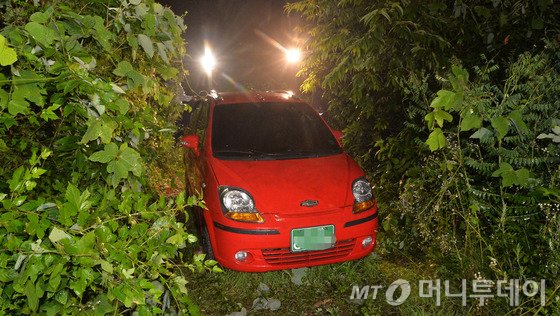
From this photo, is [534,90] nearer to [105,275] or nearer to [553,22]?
[553,22]

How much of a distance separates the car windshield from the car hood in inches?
6.8

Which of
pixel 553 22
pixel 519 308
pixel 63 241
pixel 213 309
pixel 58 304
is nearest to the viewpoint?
pixel 63 241

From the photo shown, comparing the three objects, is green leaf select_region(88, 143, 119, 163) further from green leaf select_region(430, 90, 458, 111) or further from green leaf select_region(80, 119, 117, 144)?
green leaf select_region(430, 90, 458, 111)

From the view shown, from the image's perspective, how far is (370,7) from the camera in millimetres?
4234

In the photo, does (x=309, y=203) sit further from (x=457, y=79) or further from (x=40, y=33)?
(x=40, y=33)

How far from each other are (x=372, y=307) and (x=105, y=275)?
215 centimetres

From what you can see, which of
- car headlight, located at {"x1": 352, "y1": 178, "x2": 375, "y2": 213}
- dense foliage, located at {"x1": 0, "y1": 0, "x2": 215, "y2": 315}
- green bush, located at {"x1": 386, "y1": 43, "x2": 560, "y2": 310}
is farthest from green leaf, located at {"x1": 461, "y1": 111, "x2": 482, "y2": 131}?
dense foliage, located at {"x1": 0, "y1": 0, "x2": 215, "y2": 315}

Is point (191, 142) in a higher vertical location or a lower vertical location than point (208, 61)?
lower

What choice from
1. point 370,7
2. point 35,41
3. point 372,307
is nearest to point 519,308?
point 372,307

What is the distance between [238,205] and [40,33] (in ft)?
6.62

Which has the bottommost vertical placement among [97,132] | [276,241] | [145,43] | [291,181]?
[276,241]

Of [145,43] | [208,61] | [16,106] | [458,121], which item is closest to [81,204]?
[16,106]

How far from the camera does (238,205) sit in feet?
10.4

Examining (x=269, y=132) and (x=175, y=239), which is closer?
(x=175, y=239)
